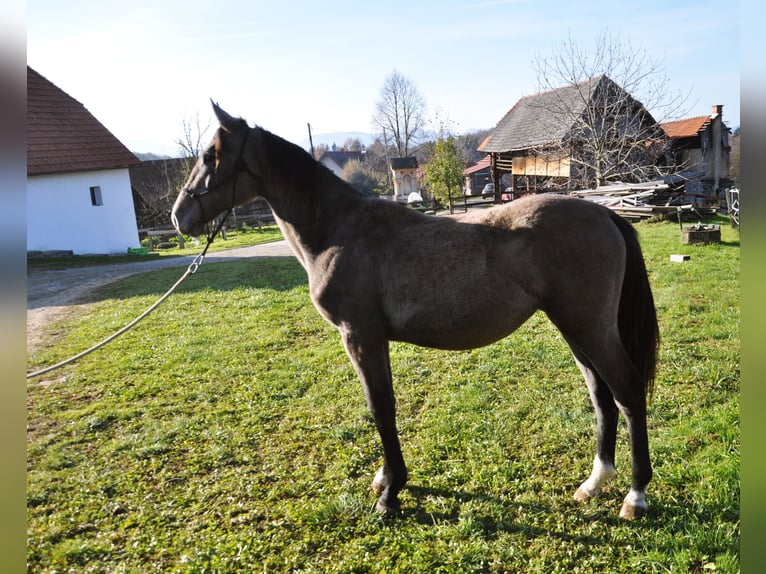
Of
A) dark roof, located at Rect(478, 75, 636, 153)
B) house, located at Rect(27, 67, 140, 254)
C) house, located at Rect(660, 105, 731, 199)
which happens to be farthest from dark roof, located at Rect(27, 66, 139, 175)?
house, located at Rect(660, 105, 731, 199)

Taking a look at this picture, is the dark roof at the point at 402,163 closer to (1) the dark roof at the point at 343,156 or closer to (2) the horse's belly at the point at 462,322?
(1) the dark roof at the point at 343,156

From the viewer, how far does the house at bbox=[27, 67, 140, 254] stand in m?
16.3

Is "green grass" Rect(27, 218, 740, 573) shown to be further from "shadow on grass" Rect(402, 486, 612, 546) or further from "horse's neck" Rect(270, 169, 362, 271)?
"horse's neck" Rect(270, 169, 362, 271)

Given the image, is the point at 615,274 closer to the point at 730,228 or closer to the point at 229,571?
the point at 229,571

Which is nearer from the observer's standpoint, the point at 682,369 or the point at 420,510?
the point at 420,510

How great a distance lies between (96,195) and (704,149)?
34064 millimetres

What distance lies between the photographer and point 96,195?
18672 millimetres

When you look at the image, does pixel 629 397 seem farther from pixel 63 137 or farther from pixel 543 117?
pixel 543 117

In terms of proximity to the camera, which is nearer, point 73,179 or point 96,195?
point 73,179

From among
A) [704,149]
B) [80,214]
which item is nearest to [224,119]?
[80,214]

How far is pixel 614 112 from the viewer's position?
64.7 feet
